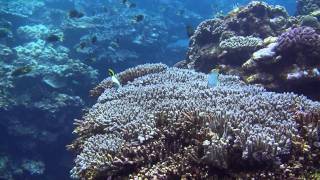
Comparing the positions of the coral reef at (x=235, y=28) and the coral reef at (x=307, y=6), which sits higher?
the coral reef at (x=307, y=6)

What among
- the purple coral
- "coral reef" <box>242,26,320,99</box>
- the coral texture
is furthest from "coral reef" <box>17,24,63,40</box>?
the purple coral

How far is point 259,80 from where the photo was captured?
812 cm

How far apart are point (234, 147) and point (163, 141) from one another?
3.26 feet

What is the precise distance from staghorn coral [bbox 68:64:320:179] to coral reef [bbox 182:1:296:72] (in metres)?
5.30

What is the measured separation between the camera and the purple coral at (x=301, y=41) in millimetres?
7750

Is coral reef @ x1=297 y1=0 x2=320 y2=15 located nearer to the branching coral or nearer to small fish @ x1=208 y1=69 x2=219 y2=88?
the branching coral

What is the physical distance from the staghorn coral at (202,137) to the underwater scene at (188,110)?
0.05 ft

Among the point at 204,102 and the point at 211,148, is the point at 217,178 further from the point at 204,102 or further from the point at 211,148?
the point at 204,102

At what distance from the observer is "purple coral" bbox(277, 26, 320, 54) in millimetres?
7750

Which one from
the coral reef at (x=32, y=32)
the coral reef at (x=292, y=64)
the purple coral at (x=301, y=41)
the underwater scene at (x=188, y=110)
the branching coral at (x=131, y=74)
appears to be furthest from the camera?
the coral reef at (x=32, y=32)

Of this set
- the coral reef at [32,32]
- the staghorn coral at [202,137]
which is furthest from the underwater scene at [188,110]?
the coral reef at [32,32]

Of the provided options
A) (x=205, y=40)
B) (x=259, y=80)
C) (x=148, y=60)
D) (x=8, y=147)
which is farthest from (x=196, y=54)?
(x=148, y=60)

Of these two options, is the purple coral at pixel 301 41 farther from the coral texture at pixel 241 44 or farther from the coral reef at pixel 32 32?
the coral reef at pixel 32 32

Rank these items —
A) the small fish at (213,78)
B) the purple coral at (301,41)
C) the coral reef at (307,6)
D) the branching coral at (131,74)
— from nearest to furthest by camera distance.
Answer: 1. the small fish at (213,78)
2. the purple coral at (301,41)
3. the branching coral at (131,74)
4. the coral reef at (307,6)
